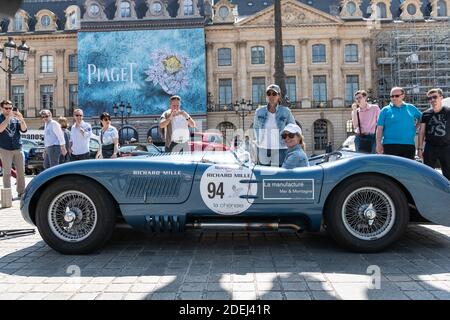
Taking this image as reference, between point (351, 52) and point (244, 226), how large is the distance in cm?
4591

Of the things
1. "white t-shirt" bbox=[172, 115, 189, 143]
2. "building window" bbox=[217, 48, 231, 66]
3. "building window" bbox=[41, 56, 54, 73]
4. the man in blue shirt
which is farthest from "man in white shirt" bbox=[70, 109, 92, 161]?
"building window" bbox=[41, 56, 54, 73]

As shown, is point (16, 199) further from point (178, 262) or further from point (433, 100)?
point (433, 100)

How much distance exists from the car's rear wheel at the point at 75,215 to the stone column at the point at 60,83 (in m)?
47.1

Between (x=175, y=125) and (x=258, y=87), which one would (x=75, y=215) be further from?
(x=258, y=87)

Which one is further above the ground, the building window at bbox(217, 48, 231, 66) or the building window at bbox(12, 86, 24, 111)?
the building window at bbox(217, 48, 231, 66)

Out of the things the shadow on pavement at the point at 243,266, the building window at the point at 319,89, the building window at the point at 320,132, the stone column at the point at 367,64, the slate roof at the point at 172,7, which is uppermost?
the slate roof at the point at 172,7

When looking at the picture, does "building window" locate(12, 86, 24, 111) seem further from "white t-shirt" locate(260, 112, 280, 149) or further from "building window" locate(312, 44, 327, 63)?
"white t-shirt" locate(260, 112, 280, 149)

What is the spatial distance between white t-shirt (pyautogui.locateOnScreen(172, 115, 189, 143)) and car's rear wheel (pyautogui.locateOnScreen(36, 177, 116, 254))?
228cm

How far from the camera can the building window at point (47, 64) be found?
158ft

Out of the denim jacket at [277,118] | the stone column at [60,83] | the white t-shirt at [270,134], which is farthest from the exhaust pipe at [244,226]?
the stone column at [60,83]

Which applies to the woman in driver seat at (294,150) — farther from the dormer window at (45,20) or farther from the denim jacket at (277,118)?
the dormer window at (45,20)

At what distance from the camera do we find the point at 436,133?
18.6 feet

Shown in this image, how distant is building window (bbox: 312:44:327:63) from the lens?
1796 inches

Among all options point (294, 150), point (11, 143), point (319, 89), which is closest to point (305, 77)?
point (319, 89)
